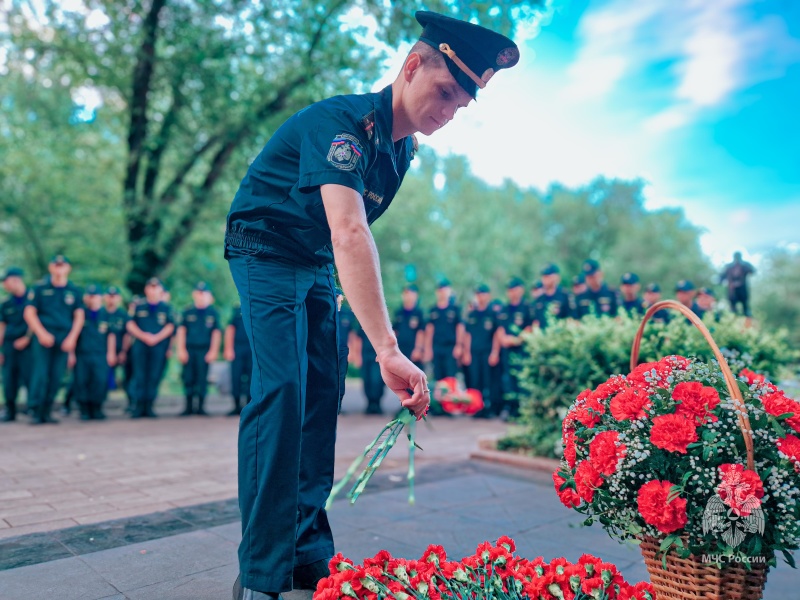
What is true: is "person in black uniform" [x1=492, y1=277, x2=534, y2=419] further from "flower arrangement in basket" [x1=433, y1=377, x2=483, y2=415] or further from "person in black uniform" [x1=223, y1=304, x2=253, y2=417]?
"person in black uniform" [x1=223, y1=304, x2=253, y2=417]

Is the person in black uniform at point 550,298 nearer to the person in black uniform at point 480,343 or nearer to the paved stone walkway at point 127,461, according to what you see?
the person in black uniform at point 480,343

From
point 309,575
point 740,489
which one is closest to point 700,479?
point 740,489

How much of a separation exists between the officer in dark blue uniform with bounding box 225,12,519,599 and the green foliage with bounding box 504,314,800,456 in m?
3.14

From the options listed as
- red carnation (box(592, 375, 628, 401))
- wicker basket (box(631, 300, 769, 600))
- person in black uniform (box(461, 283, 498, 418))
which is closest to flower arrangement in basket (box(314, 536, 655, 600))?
wicker basket (box(631, 300, 769, 600))

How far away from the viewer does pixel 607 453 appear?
1.92 meters

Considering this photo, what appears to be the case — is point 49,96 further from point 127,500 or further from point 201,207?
point 127,500

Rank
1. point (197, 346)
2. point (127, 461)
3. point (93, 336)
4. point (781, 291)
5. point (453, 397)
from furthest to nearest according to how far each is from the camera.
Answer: point (781, 291)
point (197, 346)
point (93, 336)
point (453, 397)
point (127, 461)

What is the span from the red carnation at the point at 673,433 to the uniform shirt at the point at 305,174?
A: 115 cm

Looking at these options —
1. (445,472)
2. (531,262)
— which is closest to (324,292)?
(445,472)

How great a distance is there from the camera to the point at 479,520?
354 cm

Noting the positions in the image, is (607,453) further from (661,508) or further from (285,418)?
(285,418)

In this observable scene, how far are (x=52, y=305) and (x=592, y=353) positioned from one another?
276 inches

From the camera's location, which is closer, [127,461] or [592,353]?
[592,353]

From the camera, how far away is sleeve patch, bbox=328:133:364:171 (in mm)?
1931
